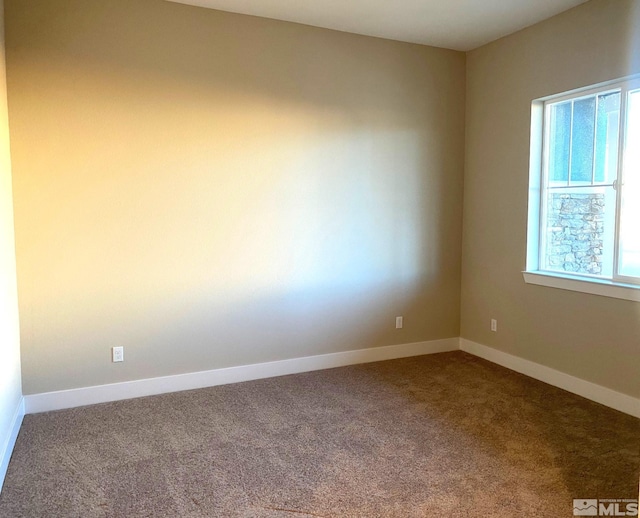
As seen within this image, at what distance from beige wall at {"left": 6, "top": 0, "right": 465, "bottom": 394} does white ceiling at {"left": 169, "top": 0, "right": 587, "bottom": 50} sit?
0.46 ft

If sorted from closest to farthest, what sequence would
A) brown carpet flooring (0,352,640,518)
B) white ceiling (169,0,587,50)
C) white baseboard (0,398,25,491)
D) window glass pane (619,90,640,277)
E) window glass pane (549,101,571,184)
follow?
brown carpet flooring (0,352,640,518), white baseboard (0,398,25,491), window glass pane (619,90,640,277), white ceiling (169,0,587,50), window glass pane (549,101,571,184)

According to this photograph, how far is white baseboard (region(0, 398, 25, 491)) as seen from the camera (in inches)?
100

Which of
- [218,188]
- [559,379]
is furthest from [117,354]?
[559,379]

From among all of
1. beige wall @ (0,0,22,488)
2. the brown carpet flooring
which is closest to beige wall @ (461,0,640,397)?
the brown carpet flooring

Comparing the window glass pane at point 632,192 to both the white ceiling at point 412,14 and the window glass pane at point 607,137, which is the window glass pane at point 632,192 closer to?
the window glass pane at point 607,137

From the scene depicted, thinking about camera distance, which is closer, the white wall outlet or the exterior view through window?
the exterior view through window

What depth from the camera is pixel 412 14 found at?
378cm

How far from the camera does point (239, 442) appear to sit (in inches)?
116

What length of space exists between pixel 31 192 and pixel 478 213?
11.5ft

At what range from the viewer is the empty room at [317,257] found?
2680 mm

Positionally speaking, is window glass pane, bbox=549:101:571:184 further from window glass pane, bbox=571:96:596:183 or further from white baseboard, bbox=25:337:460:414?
white baseboard, bbox=25:337:460:414

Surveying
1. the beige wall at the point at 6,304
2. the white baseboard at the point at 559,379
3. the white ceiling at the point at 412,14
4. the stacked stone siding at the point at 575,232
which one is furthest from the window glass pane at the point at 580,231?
the beige wall at the point at 6,304

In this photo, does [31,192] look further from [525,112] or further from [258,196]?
[525,112]

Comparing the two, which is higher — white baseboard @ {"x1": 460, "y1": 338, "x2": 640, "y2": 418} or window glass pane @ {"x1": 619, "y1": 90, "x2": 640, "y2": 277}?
window glass pane @ {"x1": 619, "y1": 90, "x2": 640, "y2": 277}
